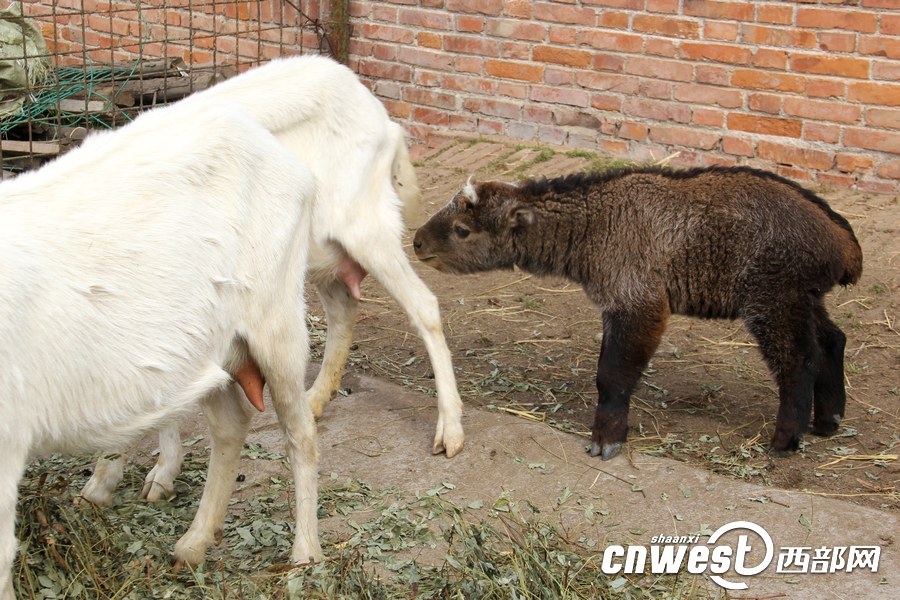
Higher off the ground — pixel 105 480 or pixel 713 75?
pixel 713 75

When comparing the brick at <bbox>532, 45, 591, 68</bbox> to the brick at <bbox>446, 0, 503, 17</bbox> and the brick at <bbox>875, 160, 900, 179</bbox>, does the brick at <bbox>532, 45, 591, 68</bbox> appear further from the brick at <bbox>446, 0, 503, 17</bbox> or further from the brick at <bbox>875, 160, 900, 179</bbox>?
the brick at <bbox>875, 160, 900, 179</bbox>

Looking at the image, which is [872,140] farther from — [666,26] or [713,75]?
[666,26]

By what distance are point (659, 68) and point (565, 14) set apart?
0.82 m

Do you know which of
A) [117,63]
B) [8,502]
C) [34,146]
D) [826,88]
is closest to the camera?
[8,502]

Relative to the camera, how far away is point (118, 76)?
8.17 metres

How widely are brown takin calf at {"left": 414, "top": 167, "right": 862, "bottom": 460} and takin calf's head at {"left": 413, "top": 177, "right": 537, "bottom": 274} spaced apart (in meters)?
0.16

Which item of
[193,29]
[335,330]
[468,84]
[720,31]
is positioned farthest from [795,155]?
[193,29]

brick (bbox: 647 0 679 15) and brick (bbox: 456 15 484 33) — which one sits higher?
brick (bbox: 647 0 679 15)

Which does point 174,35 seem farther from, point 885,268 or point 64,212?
point 64,212

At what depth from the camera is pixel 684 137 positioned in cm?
750

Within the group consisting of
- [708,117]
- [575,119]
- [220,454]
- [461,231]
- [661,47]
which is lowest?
[220,454]

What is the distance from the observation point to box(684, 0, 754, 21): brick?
7.12 metres

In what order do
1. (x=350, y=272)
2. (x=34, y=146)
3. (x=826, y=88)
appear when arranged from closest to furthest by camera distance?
(x=350, y=272), (x=826, y=88), (x=34, y=146)

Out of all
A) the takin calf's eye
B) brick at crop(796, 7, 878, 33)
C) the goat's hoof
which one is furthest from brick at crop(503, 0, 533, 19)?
the goat's hoof
